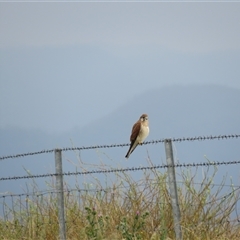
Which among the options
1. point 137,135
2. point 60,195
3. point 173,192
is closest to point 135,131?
point 137,135

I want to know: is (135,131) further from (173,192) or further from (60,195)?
(173,192)

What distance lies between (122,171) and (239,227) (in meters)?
1.60

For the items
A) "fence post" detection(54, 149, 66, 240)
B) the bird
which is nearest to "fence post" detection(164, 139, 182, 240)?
the bird

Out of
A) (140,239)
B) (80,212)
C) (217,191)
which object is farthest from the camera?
(80,212)

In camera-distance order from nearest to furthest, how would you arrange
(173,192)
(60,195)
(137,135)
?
1. (173,192)
2. (60,195)
3. (137,135)

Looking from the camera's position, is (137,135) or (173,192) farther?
(137,135)

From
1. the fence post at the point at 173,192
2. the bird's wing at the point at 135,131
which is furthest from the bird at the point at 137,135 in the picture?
the fence post at the point at 173,192

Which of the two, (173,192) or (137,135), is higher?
(137,135)

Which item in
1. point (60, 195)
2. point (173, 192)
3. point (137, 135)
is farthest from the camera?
point (137, 135)

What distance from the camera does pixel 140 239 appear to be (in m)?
7.39


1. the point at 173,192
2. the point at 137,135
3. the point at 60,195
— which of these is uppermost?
the point at 137,135

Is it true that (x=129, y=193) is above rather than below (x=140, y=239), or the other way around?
above

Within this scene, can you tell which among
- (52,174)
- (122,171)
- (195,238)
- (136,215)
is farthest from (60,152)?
(195,238)

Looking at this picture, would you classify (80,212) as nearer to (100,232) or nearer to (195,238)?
(100,232)
